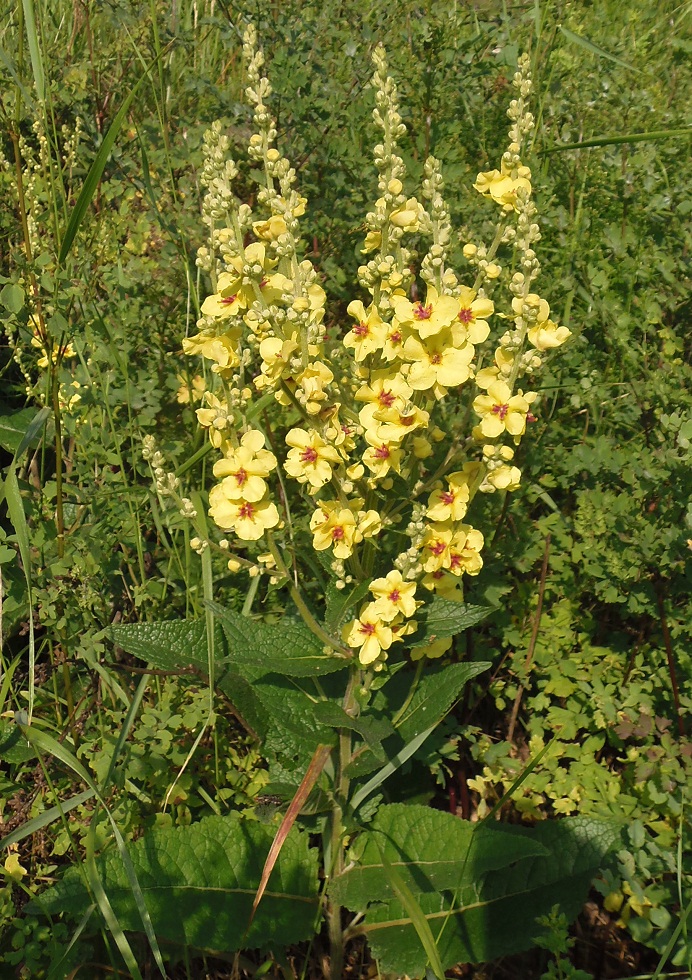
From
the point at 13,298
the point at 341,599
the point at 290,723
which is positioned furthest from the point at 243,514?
the point at 13,298

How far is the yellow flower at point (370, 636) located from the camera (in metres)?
1.75

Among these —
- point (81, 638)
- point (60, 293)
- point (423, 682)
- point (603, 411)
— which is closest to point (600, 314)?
point (603, 411)

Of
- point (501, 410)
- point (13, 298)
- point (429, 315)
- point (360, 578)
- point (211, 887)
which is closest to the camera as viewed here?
point (429, 315)

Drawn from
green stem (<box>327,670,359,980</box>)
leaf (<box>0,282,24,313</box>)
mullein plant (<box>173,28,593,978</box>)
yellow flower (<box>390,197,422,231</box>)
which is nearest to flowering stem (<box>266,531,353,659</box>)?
mullein plant (<box>173,28,593,978</box>)

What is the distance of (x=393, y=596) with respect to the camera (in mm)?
1735

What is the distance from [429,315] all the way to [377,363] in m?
0.26

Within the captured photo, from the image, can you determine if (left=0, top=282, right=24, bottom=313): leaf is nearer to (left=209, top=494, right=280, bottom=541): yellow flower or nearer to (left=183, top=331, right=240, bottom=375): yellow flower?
(left=183, top=331, right=240, bottom=375): yellow flower

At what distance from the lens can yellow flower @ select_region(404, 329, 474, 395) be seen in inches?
63.4

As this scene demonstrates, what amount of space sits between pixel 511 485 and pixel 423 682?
61 cm

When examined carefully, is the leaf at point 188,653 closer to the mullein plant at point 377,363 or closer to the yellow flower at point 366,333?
the mullein plant at point 377,363

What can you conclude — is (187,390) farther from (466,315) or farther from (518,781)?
(518,781)

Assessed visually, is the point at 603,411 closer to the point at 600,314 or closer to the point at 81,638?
the point at 600,314

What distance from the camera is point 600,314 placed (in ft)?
9.11

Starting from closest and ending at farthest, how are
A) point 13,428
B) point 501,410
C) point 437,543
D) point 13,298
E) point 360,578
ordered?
point 501,410
point 437,543
point 360,578
point 13,298
point 13,428
